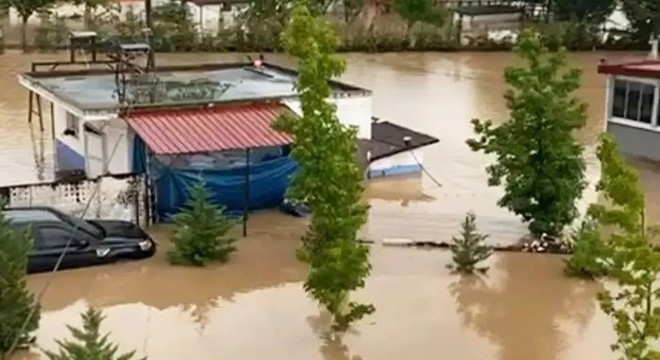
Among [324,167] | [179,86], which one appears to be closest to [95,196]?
[179,86]

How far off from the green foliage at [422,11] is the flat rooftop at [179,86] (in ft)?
62.4

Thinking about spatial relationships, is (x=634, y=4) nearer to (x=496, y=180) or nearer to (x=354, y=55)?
(x=354, y=55)

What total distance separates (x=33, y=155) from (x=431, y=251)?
9826 mm

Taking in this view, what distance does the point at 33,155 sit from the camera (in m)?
23.7

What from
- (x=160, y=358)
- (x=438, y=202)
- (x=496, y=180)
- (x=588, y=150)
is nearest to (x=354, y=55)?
(x=588, y=150)

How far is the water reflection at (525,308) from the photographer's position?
14.2m

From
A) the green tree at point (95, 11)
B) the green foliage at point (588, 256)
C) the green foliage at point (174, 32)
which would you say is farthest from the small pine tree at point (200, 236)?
the green tree at point (95, 11)

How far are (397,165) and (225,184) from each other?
190 inches

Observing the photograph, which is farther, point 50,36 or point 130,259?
point 50,36

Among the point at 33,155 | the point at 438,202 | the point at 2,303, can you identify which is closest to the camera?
the point at 2,303

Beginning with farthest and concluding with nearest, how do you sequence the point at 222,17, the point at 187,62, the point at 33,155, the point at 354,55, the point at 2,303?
the point at 222,17 < the point at 354,55 < the point at 187,62 < the point at 33,155 < the point at 2,303

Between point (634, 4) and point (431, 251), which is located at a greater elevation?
point (634, 4)

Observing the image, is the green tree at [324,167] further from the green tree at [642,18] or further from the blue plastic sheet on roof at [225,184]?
the green tree at [642,18]

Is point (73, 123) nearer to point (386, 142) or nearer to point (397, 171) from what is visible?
point (386, 142)
